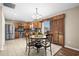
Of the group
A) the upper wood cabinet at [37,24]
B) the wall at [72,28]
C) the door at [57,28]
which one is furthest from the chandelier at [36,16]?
the wall at [72,28]

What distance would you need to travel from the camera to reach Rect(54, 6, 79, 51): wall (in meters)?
3.31

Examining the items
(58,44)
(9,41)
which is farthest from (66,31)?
(9,41)

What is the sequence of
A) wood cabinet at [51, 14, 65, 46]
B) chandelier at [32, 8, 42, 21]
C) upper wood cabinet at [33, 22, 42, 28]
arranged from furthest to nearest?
1. wood cabinet at [51, 14, 65, 46]
2. upper wood cabinet at [33, 22, 42, 28]
3. chandelier at [32, 8, 42, 21]

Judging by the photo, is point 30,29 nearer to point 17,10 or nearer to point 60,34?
point 17,10

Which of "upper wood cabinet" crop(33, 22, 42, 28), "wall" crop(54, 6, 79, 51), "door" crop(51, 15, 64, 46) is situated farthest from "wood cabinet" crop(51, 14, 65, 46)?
"upper wood cabinet" crop(33, 22, 42, 28)

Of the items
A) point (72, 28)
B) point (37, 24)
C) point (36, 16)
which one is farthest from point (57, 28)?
point (36, 16)

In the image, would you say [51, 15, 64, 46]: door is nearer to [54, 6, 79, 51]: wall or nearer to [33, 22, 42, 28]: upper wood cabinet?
[54, 6, 79, 51]: wall

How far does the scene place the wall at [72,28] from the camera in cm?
331

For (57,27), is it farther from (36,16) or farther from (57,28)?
(36,16)

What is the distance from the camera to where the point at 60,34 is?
12.2ft

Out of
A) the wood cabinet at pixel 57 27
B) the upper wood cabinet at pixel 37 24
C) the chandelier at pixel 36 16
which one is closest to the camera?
the chandelier at pixel 36 16

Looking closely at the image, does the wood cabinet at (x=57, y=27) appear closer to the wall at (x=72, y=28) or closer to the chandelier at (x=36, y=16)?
the wall at (x=72, y=28)

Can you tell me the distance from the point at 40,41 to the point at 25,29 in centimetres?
60

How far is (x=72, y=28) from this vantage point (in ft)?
12.2
